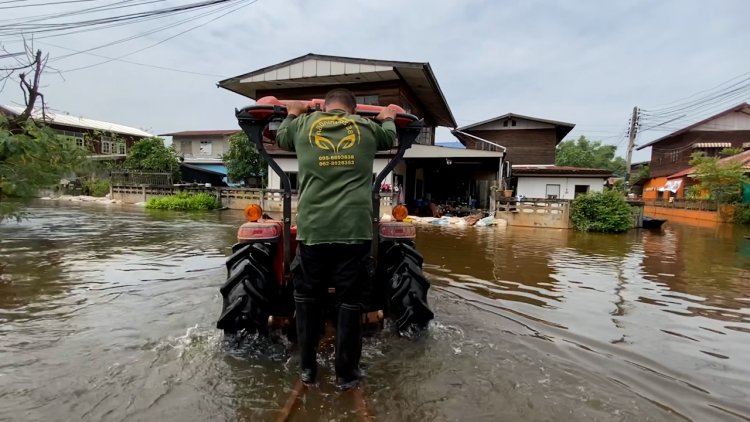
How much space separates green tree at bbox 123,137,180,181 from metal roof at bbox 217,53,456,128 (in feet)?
25.5

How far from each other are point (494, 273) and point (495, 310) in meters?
2.22

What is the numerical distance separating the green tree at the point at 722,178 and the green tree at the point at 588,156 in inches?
1209

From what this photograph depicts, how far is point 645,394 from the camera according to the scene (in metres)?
2.77

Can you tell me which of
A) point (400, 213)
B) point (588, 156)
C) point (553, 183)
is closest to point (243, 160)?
point (553, 183)

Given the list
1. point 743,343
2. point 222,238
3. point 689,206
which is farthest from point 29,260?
point 689,206

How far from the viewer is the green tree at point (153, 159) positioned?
79.2 feet

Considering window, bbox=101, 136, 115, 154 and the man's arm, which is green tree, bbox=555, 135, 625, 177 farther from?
the man's arm

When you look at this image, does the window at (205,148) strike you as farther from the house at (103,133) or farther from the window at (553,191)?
the window at (553,191)

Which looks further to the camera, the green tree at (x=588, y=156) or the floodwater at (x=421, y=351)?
the green tree at (x=588, y=156)

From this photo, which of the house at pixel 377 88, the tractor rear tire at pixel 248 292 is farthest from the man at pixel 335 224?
the house at pixel 377 88

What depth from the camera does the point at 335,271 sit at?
101 inches

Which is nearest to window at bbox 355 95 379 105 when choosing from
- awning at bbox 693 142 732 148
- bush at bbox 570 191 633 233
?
bush at bbox 570 191 633 233

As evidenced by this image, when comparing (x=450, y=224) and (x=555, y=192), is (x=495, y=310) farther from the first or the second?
(x=555, y=192)

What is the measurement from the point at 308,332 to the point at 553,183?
20323 mm
